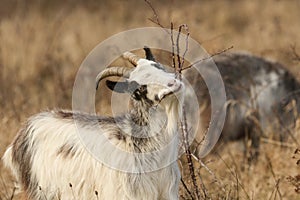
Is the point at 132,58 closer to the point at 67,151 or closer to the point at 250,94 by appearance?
the point at 67,151

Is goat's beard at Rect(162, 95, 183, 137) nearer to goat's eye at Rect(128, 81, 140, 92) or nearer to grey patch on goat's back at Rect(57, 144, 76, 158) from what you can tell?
goat's eye at Rect(128, 81, 140, 92)

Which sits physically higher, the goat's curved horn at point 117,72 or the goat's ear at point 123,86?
the goat's curved horn at point 117,72

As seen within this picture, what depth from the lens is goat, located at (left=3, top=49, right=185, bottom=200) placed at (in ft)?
18.5

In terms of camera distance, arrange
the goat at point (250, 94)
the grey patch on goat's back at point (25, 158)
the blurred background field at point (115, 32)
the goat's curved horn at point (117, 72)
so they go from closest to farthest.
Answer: the goat's curved horn at point (117, 72) < the grey patch on goat's back at point (25, 158) < the blurred background field at point (115, 32) < the goat at point (250, 94)

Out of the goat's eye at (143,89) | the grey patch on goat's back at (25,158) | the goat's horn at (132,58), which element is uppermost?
the goat's horn at (132,58)

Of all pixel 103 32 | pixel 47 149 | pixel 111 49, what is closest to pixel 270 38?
pixel 103 32

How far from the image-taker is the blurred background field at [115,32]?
26.5 ft

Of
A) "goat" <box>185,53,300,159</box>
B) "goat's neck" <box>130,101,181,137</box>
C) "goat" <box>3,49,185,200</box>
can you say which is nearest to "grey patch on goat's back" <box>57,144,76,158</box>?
"goat" <box>3,49,185,200</box>

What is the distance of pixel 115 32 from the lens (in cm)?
1730

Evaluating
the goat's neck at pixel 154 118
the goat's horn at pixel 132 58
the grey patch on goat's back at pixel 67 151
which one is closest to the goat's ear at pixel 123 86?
the goat's neck at pixel 154 118

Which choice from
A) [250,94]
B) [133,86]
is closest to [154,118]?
[133,86]

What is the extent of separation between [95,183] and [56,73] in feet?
23.5

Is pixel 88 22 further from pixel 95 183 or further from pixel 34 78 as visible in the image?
pixel 95 183

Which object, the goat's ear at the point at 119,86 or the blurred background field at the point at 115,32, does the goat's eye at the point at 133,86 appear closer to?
the goat's ear at the point at 119,86
